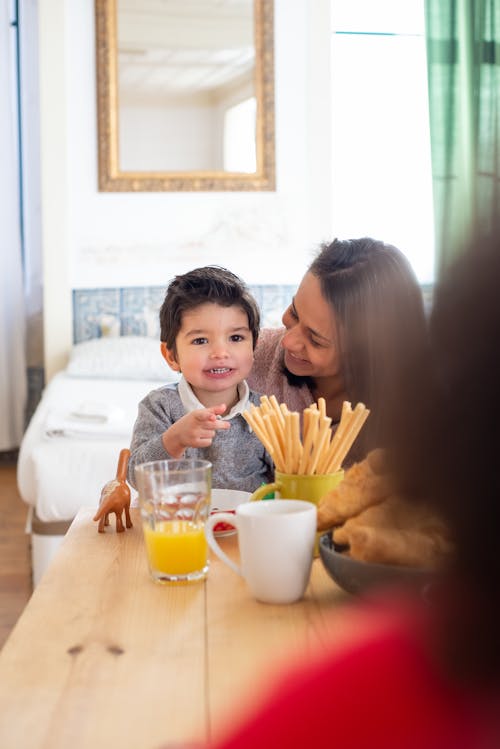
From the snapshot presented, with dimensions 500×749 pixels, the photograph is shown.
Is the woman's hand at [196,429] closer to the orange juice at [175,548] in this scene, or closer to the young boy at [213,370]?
the young boy at [213,370]

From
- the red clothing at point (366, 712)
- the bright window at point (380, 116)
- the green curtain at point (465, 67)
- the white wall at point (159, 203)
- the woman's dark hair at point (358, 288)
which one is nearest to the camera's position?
the red clothing at point (366, 712)

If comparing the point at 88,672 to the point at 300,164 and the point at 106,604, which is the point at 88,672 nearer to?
the point at 106,604

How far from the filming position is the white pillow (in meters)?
3.78

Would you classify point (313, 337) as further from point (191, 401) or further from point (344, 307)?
point (191, 401)

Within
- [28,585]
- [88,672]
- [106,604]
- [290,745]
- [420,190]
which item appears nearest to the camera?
[290,745]

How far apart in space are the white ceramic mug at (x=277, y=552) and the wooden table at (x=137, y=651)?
2 cm

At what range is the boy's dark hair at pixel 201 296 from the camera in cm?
148

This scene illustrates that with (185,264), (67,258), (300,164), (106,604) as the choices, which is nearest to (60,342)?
(67,258)

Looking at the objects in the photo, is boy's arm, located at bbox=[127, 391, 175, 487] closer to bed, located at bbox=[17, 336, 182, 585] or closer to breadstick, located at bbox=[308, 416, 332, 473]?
breadstick, located at bbox=[308, 416, 332, 473]

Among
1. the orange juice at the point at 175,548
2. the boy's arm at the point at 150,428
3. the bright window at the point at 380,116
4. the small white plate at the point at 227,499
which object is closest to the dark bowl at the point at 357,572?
the orange juice at the point at 175,548

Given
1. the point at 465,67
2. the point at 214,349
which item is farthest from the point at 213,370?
the point at 465,67

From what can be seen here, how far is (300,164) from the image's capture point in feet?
14.5

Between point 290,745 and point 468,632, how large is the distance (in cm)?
6

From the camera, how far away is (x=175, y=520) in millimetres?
929
